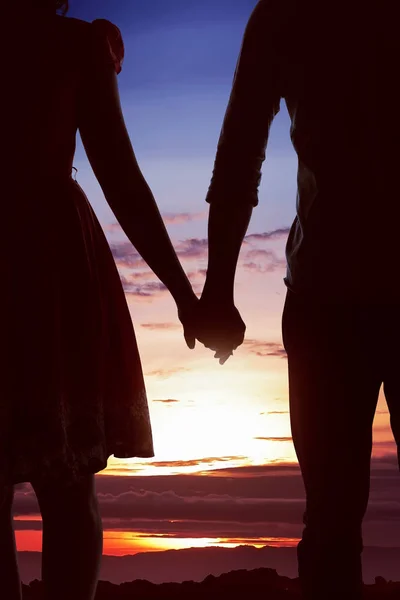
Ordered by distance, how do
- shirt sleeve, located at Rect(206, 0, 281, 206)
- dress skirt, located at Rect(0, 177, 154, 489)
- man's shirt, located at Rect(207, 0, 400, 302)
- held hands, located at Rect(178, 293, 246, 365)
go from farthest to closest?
held hands, located at Rect(178, 293, 246, 365) → dress skirt, located at Rect(0, 177, 154, 489) → shirt sleeve, located at Rect(206, 0, 281, 206) → man's shirt, located at Rect(207, 0, 400, 302)

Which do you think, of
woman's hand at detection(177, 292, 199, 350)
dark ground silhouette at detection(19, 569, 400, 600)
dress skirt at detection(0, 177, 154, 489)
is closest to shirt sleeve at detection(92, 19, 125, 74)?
dress skirt at detection(0, 177, 154, 489)

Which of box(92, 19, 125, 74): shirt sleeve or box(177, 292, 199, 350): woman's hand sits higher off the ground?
box(92, 19, 125, 74): shirt sleeve

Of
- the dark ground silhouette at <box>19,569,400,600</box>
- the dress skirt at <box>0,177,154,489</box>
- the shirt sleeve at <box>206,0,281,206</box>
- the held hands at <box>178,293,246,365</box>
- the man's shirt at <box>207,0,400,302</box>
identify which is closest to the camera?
the man's shirt at <box>207,0,400,302</box>

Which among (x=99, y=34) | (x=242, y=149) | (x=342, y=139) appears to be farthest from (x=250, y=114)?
(x=99, y=34)

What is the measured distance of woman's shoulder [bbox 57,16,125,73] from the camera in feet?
9.05

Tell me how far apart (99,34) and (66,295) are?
84cm

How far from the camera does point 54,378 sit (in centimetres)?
256

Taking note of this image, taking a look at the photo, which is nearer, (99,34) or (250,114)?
(250,114)

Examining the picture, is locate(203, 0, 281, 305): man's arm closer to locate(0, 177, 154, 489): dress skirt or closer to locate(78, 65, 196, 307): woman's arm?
locate(78, 65, 196, 307): woman's arm

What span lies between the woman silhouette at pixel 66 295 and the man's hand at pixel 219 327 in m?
0.07

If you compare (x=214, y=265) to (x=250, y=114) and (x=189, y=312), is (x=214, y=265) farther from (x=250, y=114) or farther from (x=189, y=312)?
(x=250, y=114)

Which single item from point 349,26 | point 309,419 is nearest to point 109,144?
point 349,26

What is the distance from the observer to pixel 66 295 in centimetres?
262

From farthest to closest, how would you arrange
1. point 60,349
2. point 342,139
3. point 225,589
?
point 225,589
point 60,349
point 342,139
